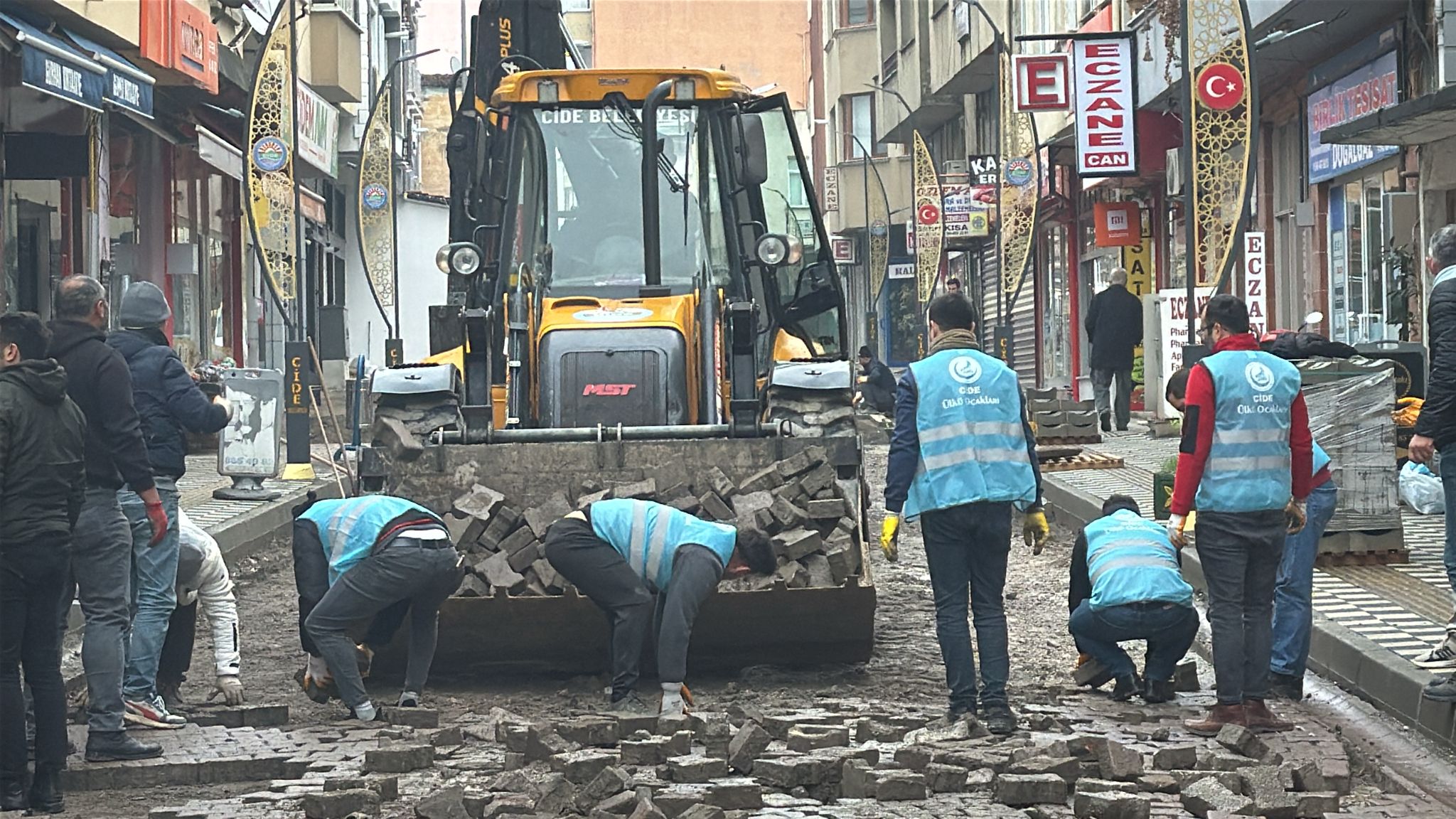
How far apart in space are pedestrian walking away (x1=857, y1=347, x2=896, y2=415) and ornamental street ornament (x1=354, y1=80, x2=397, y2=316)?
7515mm

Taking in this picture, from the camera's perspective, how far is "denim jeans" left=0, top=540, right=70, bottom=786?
7.12 m

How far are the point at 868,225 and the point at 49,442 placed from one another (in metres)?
50.1

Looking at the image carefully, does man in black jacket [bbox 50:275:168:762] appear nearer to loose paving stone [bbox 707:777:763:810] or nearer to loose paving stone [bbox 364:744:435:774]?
loose paving stone [bbox 364:744:435:774]

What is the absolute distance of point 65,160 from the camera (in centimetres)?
2075

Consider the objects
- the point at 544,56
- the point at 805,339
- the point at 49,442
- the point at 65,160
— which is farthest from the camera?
the point at 65,160

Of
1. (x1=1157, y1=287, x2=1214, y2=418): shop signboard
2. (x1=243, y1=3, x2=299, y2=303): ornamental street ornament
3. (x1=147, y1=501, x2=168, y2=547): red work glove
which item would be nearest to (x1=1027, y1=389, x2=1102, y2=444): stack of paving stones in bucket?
(x1=1157, y1=287, x2=1214, y2=418): shop signboard

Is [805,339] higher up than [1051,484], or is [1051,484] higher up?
[805,339]

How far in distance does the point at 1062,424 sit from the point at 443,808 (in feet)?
52.7

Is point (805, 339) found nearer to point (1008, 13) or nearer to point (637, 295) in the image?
point (637, 295)

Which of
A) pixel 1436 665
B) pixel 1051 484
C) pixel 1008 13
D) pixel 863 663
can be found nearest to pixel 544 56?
pixel 1051 484

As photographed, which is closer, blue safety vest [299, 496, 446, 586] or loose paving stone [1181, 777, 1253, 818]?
loose paving stone [1181, 777, 1253, 818]

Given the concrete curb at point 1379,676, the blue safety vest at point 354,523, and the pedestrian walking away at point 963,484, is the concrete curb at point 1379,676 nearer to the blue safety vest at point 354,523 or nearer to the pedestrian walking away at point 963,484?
the pedestrian walking away at point 963,484

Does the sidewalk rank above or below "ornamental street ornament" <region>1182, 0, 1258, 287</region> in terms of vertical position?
below

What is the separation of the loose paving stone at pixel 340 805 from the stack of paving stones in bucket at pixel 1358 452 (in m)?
7.40
